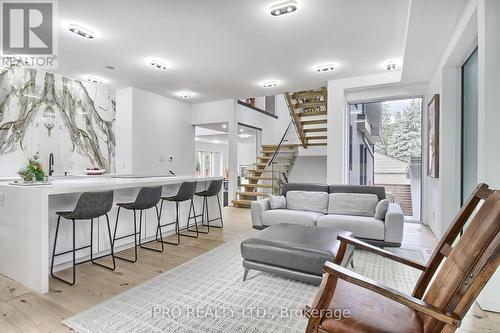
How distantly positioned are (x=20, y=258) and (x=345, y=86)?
17.4ft

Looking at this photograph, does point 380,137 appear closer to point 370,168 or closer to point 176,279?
point 370,168

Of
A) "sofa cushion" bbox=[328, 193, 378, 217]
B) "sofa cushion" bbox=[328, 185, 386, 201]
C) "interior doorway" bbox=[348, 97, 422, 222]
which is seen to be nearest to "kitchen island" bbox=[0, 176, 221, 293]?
"sofa cushion" bbox=[328, 193, 378, 217]

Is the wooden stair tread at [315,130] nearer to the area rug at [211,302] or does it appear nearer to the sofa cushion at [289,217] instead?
the sofa cushion at [289,217]

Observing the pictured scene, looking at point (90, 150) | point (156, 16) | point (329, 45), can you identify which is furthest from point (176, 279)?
point (90, 150)

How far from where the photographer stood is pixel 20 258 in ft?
8.39

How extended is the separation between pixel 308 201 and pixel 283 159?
3.13m

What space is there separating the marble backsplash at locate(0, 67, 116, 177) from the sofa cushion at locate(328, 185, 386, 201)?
15.4 ft

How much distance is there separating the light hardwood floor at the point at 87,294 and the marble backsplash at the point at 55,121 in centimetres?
260

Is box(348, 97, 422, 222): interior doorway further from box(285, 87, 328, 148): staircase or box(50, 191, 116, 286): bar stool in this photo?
box(50, 191, 116, 286): bar stool

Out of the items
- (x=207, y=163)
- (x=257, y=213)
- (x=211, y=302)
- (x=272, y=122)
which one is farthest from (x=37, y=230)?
(x=207, y=163)

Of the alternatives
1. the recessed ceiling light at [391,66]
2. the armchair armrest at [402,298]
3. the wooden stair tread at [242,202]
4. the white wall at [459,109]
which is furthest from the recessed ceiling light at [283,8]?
the wooden stair tread at [242,202]

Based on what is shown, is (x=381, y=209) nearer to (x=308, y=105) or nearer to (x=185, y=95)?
(x=308, y=105)

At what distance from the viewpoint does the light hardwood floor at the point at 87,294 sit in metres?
1.93

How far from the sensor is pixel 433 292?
1.28m
